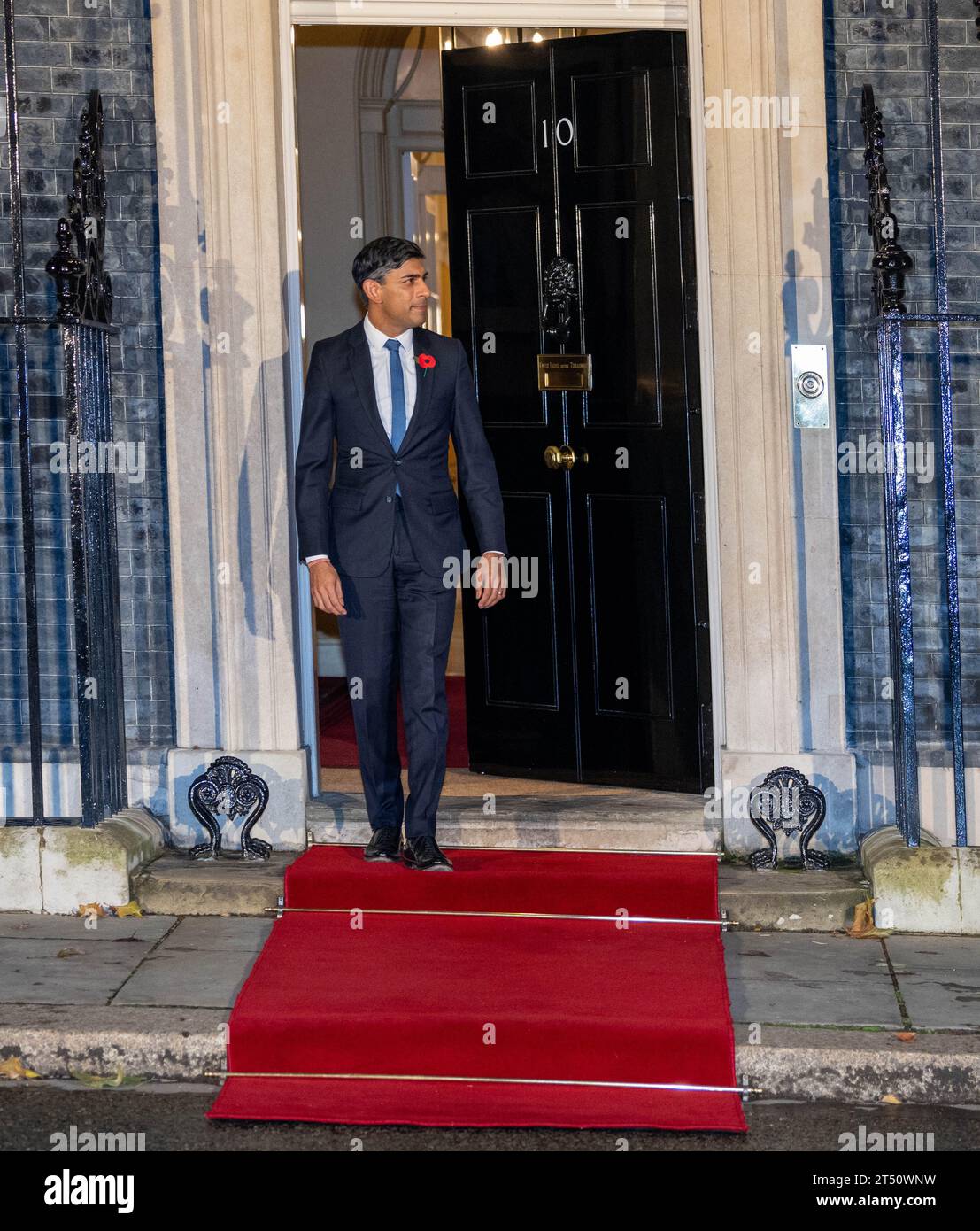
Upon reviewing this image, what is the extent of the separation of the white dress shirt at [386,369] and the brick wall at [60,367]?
1.10 metres

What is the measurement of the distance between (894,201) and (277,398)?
2377 mm

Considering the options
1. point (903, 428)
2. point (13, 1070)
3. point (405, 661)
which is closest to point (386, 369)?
point (405, 661)

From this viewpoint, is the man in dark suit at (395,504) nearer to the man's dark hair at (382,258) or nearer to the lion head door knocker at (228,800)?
the man's dark hair at (382,258)

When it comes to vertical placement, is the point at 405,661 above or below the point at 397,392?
below

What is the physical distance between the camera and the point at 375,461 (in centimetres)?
566

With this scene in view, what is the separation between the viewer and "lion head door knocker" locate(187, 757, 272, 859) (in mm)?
6156

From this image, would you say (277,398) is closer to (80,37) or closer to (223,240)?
(223,240)

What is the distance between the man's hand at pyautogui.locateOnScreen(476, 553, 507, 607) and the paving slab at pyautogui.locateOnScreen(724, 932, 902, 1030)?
1.37m

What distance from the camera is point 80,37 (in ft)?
20.7

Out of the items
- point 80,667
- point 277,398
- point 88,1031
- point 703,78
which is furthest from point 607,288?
point 88,1031

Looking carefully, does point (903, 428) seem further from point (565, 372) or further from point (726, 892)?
point (726, 892)

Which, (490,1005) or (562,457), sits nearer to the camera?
(490,1005)

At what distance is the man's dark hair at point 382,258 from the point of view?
18.1ft

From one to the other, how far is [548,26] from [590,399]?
55.6 inches
